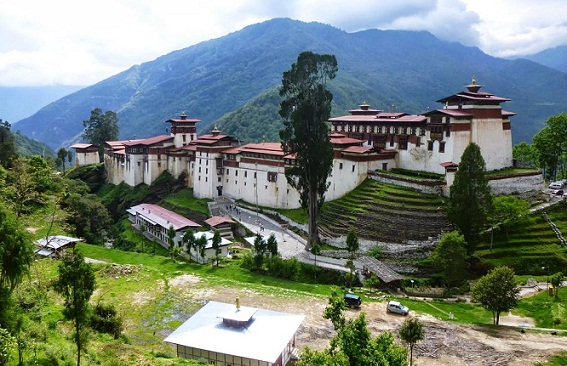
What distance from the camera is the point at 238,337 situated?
22359 millimetres

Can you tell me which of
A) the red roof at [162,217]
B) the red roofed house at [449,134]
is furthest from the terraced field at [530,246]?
the red roof at [162,217]

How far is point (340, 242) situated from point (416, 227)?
7.22 meters

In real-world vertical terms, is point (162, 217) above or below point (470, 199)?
below

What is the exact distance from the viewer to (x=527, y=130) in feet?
508

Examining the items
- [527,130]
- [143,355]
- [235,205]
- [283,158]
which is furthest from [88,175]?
[527,130]

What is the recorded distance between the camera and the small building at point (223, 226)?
171ft

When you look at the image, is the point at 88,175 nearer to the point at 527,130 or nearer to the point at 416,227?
the point at 416,227

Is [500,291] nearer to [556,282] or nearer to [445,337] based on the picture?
[445,337]

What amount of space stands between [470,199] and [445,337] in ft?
44.7

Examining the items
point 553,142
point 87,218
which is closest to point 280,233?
point 87,218

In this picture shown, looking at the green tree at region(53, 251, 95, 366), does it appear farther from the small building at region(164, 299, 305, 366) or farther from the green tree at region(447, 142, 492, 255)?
the green tree at region(447, 142, 492, 255)

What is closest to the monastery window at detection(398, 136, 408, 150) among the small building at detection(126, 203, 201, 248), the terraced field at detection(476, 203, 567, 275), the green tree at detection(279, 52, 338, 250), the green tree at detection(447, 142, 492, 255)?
the green tree at detection(279, 52, 338, 250)

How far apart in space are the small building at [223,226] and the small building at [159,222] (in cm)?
213

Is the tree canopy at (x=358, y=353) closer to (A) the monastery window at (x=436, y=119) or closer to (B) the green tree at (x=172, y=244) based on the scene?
(B) the green tree at (x=172, y=244)
